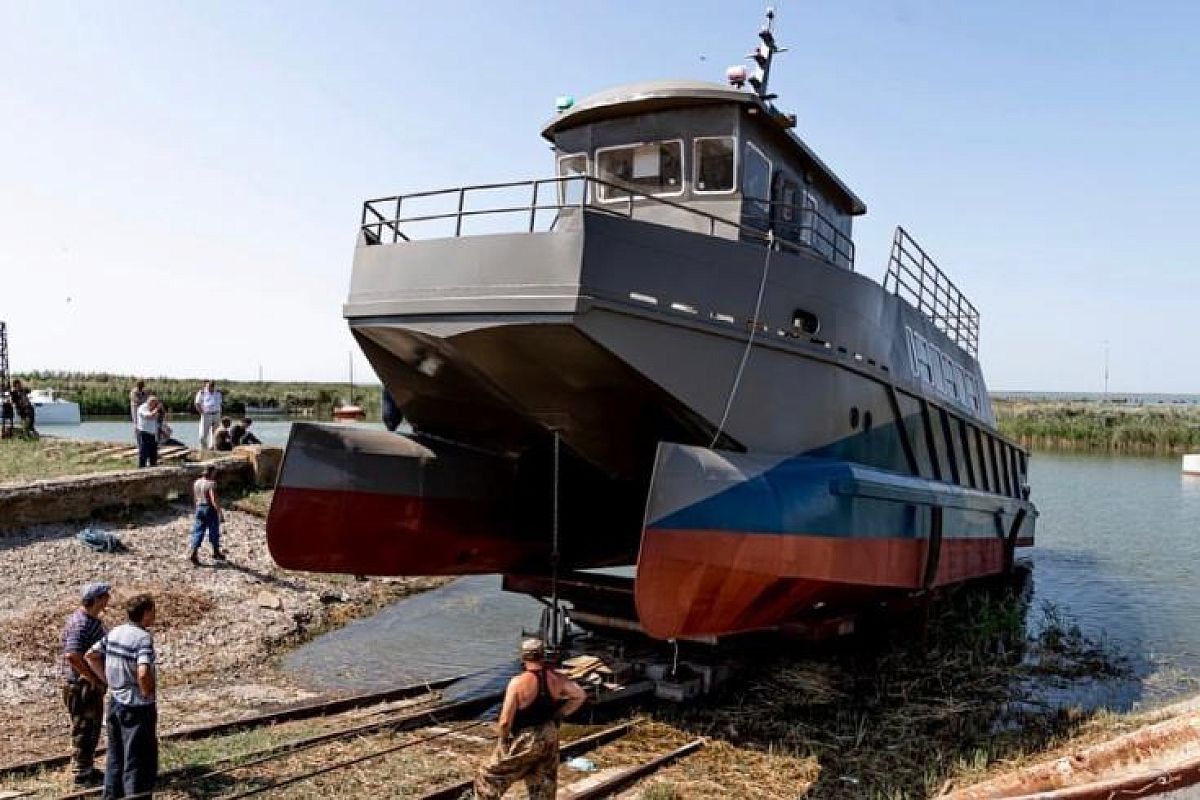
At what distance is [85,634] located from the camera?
6012 millimetres

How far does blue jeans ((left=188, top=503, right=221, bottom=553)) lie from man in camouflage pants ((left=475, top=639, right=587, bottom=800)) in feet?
27.5

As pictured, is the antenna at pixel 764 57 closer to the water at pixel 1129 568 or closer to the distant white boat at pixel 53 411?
the water at pixel 1129 568

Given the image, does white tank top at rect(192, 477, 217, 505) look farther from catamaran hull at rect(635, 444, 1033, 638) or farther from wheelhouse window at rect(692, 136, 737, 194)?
catamaran hull at rect(635, 444, 1033, 638)

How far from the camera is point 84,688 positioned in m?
6.11

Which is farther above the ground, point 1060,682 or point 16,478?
point 16,478

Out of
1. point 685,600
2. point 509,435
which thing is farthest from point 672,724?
point 509,435

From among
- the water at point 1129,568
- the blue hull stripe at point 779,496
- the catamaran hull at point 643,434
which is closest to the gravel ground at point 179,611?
the catamaran hull at point 643,434

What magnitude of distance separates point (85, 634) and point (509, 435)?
4.18 metres

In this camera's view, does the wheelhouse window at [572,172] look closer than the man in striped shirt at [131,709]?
No

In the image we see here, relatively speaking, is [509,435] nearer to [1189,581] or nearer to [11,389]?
[1189,581]

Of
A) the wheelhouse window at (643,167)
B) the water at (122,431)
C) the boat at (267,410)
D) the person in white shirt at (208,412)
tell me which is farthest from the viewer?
the boat at (267,410)

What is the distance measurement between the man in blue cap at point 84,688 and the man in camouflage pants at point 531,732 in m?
2.67

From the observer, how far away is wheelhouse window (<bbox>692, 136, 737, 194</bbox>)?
845 cm

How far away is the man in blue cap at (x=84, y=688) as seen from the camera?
235 inches
